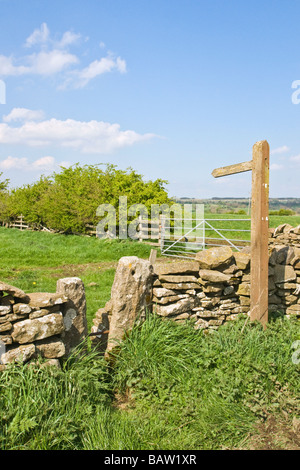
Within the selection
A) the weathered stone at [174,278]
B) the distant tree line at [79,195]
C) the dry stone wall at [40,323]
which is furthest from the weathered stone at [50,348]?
the distant tree line at [79,195]

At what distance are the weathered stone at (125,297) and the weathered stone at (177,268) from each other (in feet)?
1.53

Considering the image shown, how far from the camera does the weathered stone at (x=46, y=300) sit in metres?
3.67

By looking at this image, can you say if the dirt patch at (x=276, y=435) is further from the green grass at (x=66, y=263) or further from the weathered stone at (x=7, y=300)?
the green grass at (x=66, y=263)

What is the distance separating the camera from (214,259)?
5.14 metres

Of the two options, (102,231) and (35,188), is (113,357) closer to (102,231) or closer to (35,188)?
(102,231)

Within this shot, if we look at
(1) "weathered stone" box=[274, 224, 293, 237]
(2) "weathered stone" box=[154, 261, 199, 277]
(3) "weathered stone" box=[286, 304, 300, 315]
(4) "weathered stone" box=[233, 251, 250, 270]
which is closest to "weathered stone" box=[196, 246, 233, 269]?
(2) "weathered stone" box=[154, 261, 199, 277]

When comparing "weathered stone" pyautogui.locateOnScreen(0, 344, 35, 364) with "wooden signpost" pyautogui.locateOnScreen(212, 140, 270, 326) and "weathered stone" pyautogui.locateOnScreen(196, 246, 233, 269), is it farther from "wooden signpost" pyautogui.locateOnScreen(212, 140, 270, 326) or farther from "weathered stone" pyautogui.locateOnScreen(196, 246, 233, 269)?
"wooden signpost" pyautogui.locateOnScreen(212, 140, 270, 326)

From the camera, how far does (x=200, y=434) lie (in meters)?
3.38

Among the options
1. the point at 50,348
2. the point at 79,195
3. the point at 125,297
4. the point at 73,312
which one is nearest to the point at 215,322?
the point at 125,297

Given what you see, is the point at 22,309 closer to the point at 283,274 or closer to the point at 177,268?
the point at 177,268

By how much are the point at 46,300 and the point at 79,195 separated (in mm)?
16649

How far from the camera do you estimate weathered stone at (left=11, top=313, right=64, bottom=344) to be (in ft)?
11.4

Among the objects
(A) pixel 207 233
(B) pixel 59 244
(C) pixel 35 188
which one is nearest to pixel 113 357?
(B) pixel 59 244
